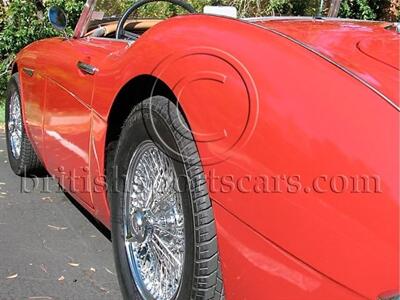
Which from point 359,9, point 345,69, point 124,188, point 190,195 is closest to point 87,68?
point 124,188

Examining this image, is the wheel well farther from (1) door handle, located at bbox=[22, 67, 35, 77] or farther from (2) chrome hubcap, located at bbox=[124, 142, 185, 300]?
(1) door handle, located at bbox=[22, 67, 35, 77]

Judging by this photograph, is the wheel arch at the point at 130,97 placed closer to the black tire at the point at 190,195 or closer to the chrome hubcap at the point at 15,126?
the black tire at the point at 190,195

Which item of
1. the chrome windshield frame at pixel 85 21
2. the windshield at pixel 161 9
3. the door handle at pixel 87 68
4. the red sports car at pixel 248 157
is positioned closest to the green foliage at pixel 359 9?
the windshield at pixel 161 9

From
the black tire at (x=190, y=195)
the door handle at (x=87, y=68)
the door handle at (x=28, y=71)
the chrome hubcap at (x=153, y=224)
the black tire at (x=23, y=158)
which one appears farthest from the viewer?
the black tire at (x=23, y=158)

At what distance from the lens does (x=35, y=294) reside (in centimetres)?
286

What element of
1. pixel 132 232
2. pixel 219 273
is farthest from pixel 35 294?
pixel 219 273

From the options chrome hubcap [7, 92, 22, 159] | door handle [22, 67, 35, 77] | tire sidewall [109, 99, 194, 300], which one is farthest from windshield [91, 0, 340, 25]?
tire sidewall [109, 99, 194, 300]

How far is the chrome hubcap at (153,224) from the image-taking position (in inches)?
90.0

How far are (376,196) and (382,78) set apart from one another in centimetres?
42

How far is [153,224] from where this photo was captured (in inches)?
→ 96.5

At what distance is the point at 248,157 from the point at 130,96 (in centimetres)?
92

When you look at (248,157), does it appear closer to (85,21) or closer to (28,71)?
(85,21)

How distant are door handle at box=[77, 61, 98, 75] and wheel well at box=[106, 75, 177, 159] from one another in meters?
0.36

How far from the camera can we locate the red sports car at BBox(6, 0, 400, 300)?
152 centimetres
